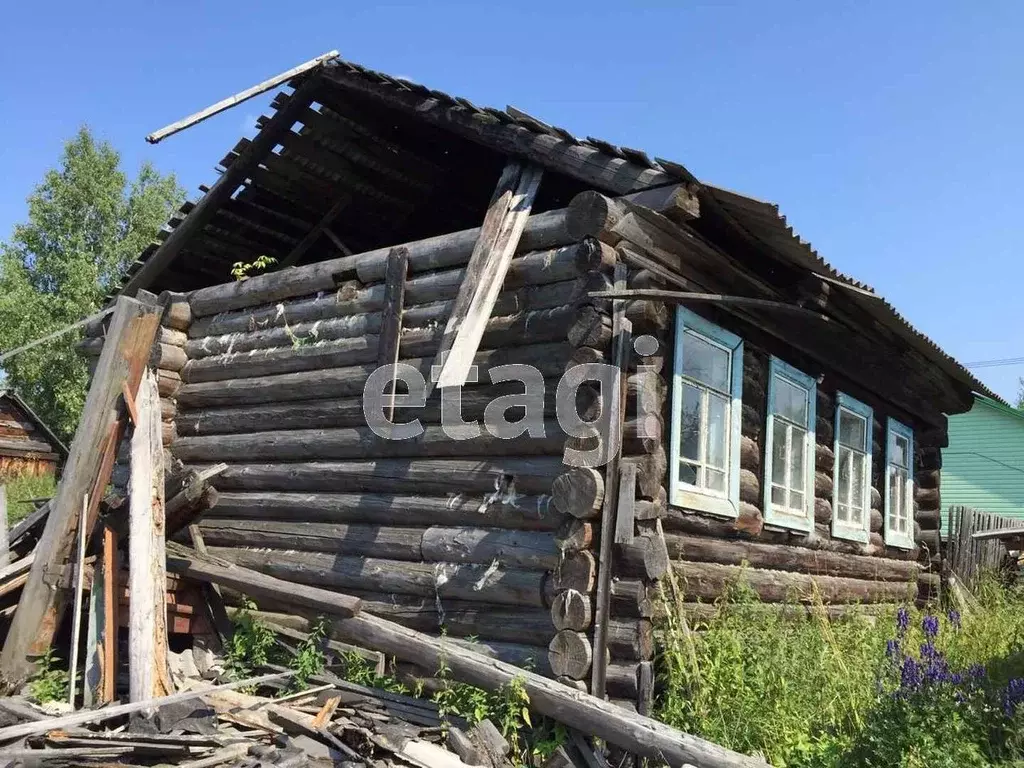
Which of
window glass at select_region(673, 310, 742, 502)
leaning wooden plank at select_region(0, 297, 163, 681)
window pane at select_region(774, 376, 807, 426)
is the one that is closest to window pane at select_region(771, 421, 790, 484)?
window pane at select_region(774, 376, 807, 426)

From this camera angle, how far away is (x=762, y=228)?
686 cm

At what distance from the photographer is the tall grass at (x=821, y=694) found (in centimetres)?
512

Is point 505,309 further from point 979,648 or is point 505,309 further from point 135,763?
point 979,648

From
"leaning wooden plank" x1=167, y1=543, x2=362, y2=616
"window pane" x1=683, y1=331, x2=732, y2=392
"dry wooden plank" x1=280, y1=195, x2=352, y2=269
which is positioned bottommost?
"leaning wooden plank" x1=167, y1=543, x2=362, y2=616

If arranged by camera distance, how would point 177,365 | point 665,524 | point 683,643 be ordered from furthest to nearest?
point 177,365 < point 665,524 < point 683,643

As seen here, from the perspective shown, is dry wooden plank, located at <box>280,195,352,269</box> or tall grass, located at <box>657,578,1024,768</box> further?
dry wooden plank, located at <box>280,195,352,269</box>

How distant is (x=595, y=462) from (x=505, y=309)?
1.43 m

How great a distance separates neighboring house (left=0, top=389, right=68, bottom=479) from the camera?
2483cm

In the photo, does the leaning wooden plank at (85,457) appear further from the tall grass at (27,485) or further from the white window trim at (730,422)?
the tall grass at (27,485)

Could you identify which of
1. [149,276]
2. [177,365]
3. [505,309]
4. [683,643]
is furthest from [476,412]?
[149,276]

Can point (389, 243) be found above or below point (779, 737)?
above

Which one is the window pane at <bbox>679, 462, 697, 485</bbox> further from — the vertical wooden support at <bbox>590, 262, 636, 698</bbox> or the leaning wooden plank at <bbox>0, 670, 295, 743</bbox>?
the leaning wooden plank at <bbox>0, 670, 295, 743</bbox>

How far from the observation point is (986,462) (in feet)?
82.2

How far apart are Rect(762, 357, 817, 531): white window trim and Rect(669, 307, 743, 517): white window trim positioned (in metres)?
0.65
